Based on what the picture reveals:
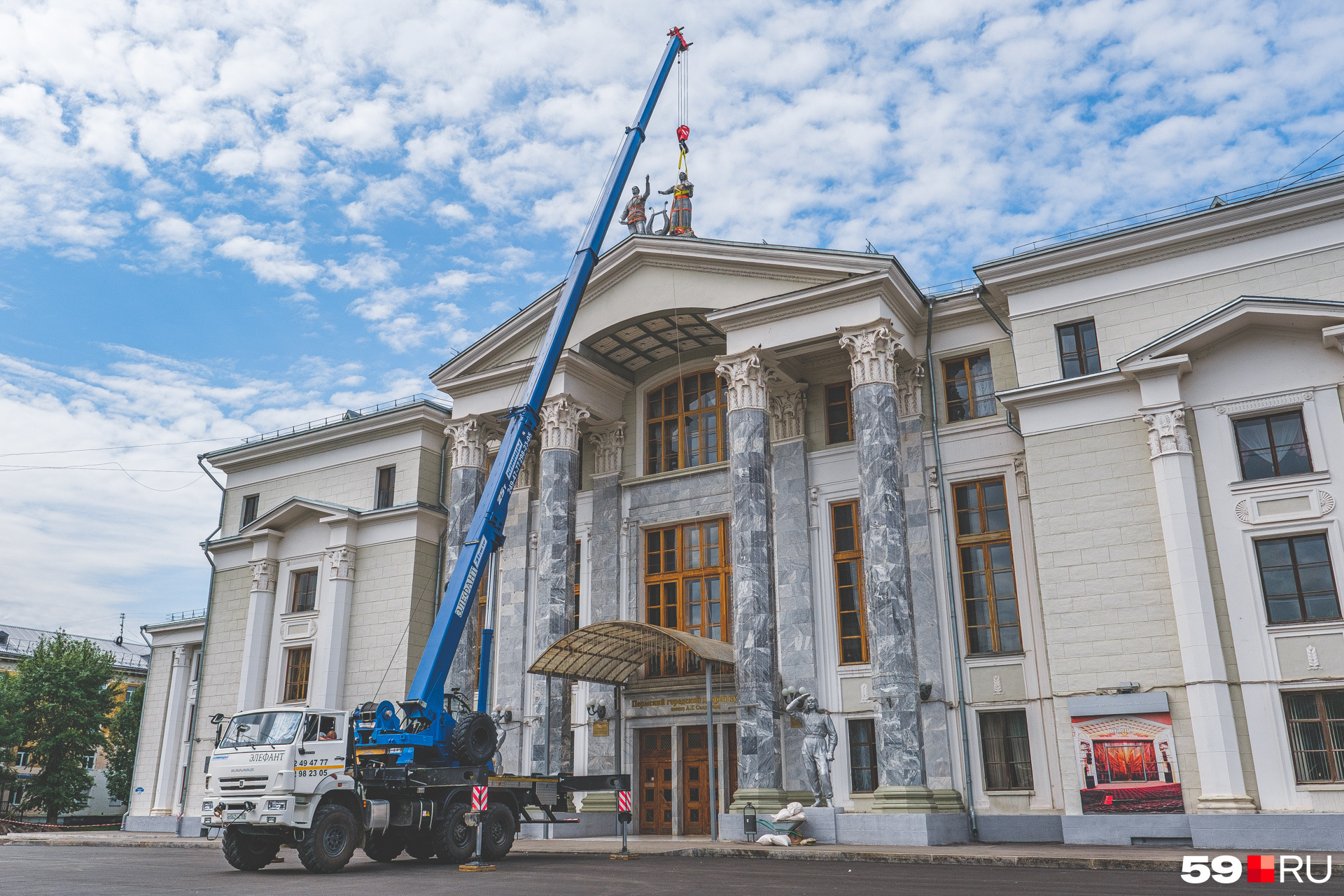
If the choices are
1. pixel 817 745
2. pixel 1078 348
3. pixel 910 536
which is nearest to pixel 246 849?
pixel 817 745

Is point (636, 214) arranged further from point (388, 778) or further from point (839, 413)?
point (388, 778)

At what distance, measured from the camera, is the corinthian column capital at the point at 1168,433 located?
20703mm

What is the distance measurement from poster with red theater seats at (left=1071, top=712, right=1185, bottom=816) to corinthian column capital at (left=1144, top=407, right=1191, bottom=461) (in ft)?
17.4

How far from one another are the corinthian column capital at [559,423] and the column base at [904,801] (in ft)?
42.6

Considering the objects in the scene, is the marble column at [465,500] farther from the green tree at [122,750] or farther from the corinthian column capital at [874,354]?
the green tree at [122,750]

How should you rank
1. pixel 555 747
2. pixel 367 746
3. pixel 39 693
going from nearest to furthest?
1. pixel 367 746
2. pixel 555 747
3. pixel 39 693

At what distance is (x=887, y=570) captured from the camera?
22734 mm

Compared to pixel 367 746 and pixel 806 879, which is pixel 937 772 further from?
pixel 367 746

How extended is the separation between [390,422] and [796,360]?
47.4 feet

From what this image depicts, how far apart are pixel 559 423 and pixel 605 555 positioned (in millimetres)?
4151

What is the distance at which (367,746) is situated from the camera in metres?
18.1

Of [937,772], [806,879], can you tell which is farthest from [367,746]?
[937,772]

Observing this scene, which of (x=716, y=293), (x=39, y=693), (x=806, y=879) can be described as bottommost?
(x=806, y=879)

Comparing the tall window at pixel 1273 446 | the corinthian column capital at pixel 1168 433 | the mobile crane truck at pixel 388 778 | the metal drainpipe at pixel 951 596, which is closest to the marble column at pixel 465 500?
the mobile crane truck at pixel 388 778
